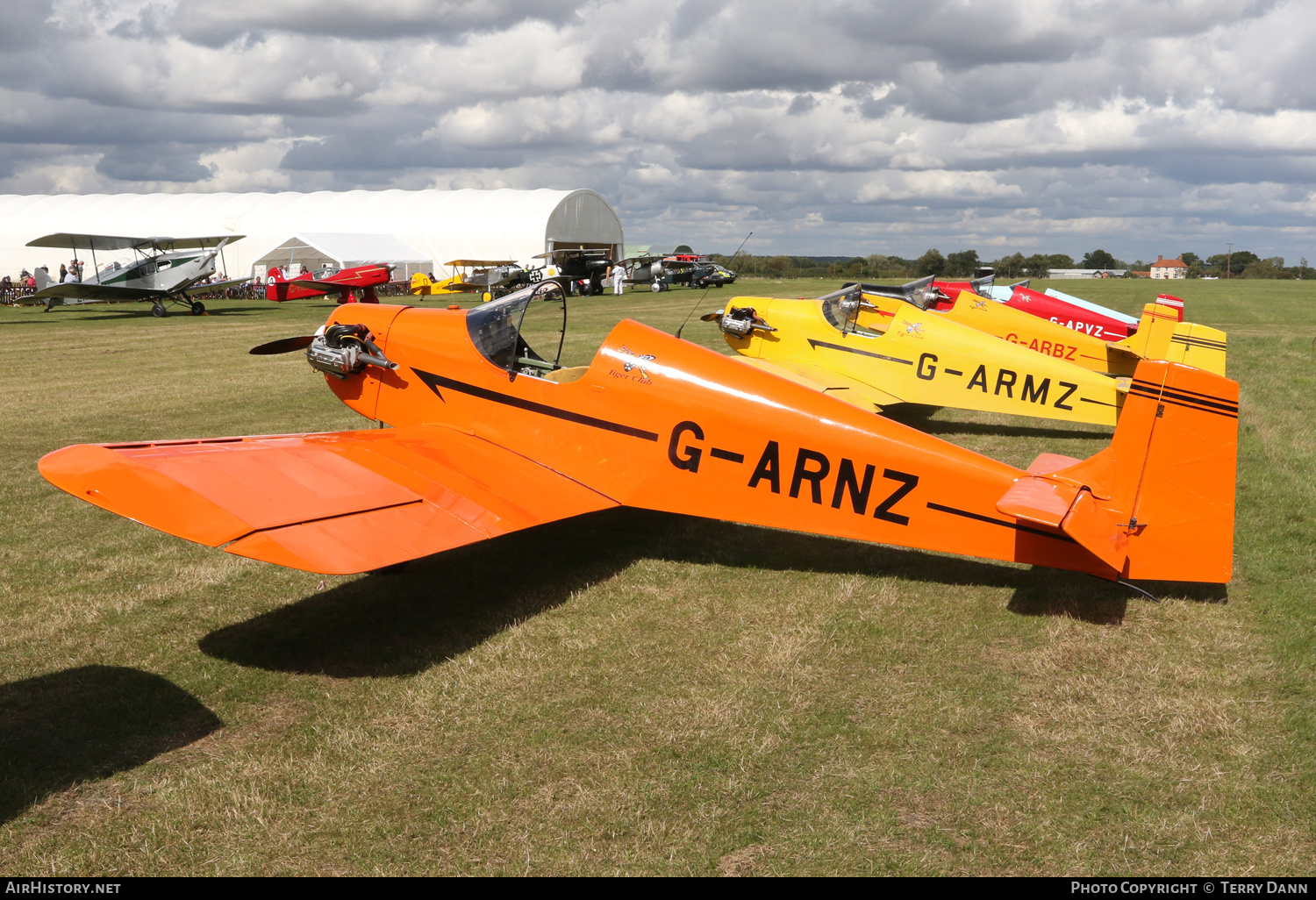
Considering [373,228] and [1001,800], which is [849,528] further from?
[373,228]

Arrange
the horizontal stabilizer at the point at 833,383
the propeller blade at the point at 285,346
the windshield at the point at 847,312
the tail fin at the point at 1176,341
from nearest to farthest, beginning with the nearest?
1. the propeller blade at the point at 285,346
2. the horizontal stabilizer at the point at 833,383
3. the tail fin at the point at 1176,341
4. the windshield at the point at 847,312

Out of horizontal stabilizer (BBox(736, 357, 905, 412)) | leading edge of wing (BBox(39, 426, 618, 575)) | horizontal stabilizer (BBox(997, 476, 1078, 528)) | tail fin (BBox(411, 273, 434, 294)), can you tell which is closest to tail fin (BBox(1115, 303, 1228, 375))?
horizontal stabilizer (BBox(736, 357, 905, 412))

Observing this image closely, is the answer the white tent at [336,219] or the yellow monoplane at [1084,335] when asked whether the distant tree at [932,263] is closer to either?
the white tent at [336,219]

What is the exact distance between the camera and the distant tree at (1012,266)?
9221cm

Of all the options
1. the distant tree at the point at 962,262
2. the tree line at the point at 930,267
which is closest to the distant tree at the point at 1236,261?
the tree line at the point at 930,267

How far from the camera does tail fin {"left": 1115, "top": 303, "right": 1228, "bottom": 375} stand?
33.8 ft

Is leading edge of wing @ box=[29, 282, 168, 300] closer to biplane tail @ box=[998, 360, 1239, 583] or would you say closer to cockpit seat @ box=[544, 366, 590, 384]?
cockpit seat @ box=[544, 366, 590, 384]

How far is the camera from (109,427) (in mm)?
10281

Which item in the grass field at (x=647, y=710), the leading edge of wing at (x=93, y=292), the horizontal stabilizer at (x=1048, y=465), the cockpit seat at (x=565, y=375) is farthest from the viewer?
the leading edge of wing at (x=93, y=292)

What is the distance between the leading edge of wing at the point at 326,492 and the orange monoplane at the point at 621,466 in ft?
0.05

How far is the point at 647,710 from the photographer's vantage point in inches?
159

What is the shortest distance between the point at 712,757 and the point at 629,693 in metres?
0.67

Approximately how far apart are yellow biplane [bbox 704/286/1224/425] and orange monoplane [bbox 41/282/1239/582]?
3.70m

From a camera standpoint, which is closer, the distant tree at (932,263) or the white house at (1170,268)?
the distant tree at (932,263)
